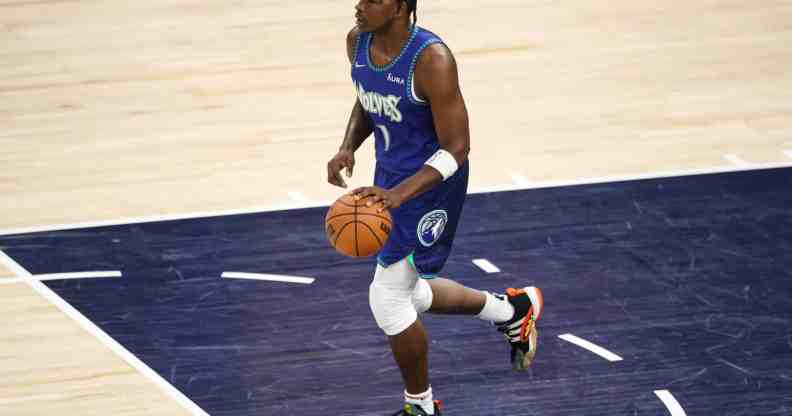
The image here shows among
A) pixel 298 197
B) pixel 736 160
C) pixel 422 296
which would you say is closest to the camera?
pixel 422 296

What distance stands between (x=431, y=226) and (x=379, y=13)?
946 millimetres

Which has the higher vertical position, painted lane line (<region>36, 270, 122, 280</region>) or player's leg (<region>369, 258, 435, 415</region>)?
player's leg (<region>369, 258, 435, 415</region>)

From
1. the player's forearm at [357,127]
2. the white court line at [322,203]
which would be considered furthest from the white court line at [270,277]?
the player's forearm at [357,127]

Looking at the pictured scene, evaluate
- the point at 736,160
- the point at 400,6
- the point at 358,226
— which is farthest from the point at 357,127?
the point at 736,160

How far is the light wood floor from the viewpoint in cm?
941

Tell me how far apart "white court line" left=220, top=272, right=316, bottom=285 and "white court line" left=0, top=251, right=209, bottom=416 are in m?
0.88

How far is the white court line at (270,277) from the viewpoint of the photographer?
8.18 m

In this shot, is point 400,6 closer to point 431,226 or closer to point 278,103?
point 431,226

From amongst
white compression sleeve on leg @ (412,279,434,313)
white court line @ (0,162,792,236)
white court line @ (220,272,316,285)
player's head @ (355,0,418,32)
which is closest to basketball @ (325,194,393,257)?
white compression sleeve on leg @ (412,279,434,313)

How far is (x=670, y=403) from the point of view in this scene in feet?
A: 21.9

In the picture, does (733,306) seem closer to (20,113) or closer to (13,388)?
(13,388)

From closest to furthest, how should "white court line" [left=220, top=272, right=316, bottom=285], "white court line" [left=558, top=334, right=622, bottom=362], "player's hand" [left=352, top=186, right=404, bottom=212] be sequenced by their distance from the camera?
"player's hand" [left=352, top=186, right=404, bottom=212] < "white court line" [left=558, top=334, right=622, bottom=362] < "white court line" [left=220, top=272, right=316, bottom=285]

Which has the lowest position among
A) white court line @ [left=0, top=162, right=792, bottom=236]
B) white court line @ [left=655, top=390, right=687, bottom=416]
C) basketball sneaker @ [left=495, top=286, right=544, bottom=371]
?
white court line @ [left=0, top=162, right=792, bottom=236]

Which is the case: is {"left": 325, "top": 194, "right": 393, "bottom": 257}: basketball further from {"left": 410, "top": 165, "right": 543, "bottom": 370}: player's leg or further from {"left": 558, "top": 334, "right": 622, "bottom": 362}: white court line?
Result: {"left": 558, "top": 334, "right": 622, "bottom": 362}: white court line
